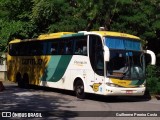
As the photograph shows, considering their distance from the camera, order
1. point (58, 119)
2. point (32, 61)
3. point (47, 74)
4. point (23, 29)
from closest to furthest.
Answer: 1. point (58, 119)
2. point (47, 74)
3. point (32, 61)
4. point (23, 29)

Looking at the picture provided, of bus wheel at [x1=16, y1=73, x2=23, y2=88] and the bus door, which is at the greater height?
the bus door

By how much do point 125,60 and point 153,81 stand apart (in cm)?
457

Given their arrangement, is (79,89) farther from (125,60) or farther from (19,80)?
(19,80)

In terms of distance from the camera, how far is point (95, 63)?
18.5 metres

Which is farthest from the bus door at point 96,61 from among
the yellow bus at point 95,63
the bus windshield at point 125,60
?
the bus windshield at point 125,60

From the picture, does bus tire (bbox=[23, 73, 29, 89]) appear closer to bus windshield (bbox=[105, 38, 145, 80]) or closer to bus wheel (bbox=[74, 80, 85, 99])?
bus wheel (bbox=[74, 80, 85, 99])

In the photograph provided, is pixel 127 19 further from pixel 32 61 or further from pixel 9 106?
pixel 9 106

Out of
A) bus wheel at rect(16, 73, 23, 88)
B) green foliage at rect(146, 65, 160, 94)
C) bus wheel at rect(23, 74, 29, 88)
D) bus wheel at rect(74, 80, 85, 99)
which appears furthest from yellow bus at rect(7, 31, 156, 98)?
green foliage at rect(146, 65, 160, 94)

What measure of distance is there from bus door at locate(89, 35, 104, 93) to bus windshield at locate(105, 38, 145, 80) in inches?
15.0

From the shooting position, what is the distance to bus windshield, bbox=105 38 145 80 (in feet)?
59.0

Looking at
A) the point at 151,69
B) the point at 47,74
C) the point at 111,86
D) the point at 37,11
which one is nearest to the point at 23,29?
the point at 37,11

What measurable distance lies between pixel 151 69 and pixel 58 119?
11.9 meters

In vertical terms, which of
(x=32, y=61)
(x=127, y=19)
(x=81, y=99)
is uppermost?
(x=127, y=19)

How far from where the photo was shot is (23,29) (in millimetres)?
31000
